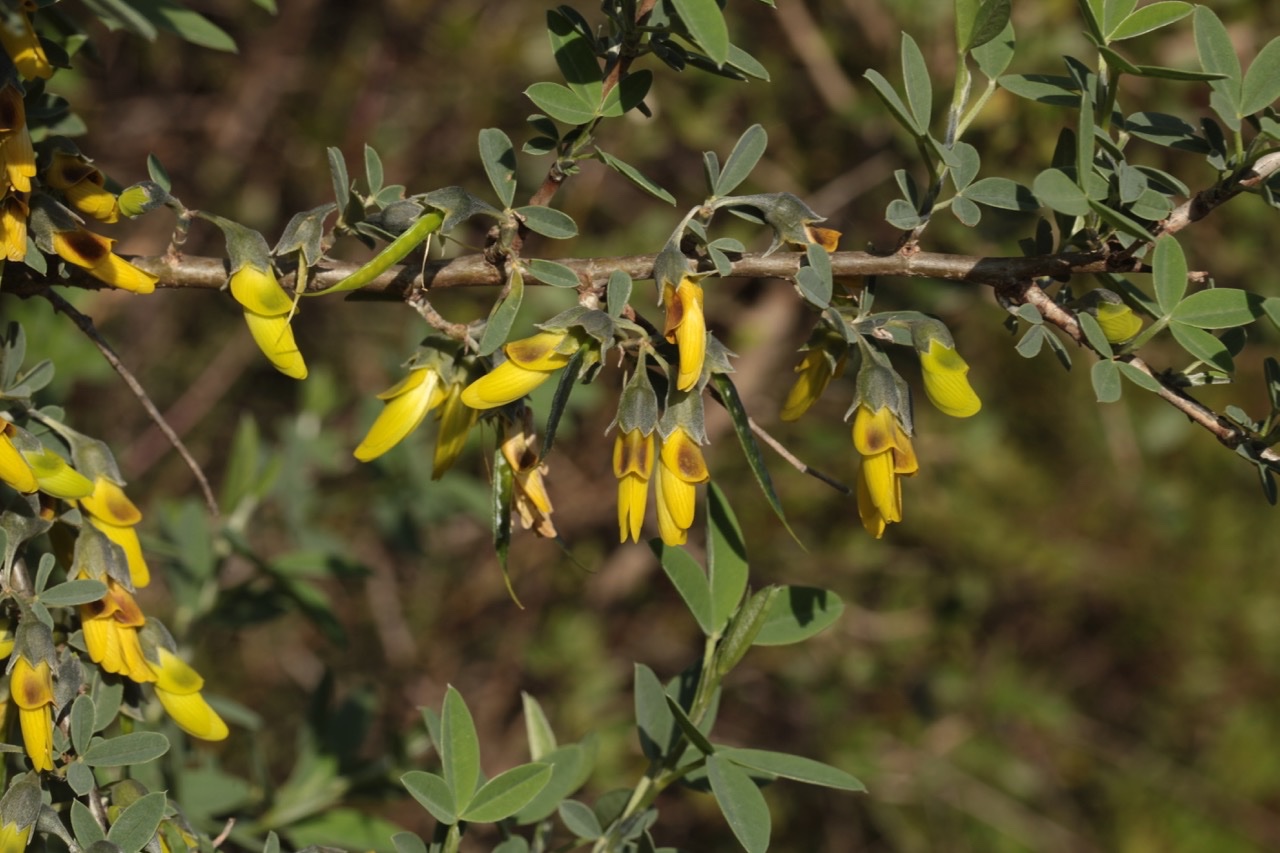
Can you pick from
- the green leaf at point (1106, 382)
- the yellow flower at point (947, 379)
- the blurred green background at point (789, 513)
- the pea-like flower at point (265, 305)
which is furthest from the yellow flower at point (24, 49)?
the blurred green background at point (789, 513)

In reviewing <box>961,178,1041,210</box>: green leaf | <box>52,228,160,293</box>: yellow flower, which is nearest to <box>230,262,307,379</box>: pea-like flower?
<box>52,228,160,293</box>: yellow flower

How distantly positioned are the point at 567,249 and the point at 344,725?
1304mm

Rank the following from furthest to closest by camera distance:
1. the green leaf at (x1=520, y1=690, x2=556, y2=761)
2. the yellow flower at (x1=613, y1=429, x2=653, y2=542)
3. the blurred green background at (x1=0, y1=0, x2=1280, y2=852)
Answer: the blurred green background at (x1=0, y1=0, x2=1280, y2=852)
the green leaf at (x1=520, y1=690, x2=556, y2=761)
the yellow flower at (x1=613, y1=429, x2=653, y2=542)

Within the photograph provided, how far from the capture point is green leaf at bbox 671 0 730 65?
734 mm

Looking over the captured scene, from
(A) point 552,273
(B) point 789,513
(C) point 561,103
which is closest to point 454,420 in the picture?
(A) point 552,273

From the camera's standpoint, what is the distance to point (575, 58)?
0.87 m

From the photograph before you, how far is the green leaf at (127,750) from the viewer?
31.7 inches

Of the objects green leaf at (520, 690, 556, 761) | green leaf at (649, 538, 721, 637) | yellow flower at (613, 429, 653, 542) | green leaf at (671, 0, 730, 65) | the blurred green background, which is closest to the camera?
green leaf at (671, 0, 730, 65)

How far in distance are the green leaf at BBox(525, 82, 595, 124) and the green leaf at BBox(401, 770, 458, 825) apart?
0.48m

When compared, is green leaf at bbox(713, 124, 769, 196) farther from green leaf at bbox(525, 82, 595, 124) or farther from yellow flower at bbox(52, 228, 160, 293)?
yellow flower at bbox(52, 228, 160, 293)

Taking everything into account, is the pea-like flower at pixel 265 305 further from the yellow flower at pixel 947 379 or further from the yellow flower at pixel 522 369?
the yellow flower at pixel 947 379

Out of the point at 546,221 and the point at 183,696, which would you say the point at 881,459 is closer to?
the point at 546,221

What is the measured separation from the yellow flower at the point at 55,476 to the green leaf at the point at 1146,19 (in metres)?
0.78

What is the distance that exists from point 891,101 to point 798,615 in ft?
1.42
